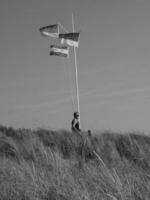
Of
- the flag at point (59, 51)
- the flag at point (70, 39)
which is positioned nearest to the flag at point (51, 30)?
the flag at point (70, 39)

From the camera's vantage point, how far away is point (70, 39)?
16.3 metres

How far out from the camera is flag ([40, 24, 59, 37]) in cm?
1656

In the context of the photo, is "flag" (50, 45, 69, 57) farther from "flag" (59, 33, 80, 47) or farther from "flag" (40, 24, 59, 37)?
"flag" (40, 24, 59, 37)

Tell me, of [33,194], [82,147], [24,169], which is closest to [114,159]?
[82,147]

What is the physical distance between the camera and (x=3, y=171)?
4316 millimetres

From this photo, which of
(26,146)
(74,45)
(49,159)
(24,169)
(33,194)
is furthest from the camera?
(74,45)

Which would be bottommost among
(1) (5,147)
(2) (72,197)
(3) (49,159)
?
(1) (5,147)

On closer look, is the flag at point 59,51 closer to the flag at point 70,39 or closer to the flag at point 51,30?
the flag at point 70,39

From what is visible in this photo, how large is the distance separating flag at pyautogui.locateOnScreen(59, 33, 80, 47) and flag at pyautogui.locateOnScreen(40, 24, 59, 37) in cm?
45

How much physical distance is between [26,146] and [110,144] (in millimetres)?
2013

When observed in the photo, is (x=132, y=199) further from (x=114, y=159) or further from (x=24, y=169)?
(x=114, y=159)

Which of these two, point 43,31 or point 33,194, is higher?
point 43,31

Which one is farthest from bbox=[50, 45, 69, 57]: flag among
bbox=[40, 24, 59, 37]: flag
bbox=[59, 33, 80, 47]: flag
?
bbox=[40, 24, 59, 37]: flag

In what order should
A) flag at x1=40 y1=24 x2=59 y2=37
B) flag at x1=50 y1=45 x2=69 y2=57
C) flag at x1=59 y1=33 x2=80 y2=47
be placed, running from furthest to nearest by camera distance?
flag at x1=40 y1=24 x2=59 y2=37
flag at x1=59 y1=33 x2=80 y2=47
flag at x1=50 y1=45 x2=69 y2=57
